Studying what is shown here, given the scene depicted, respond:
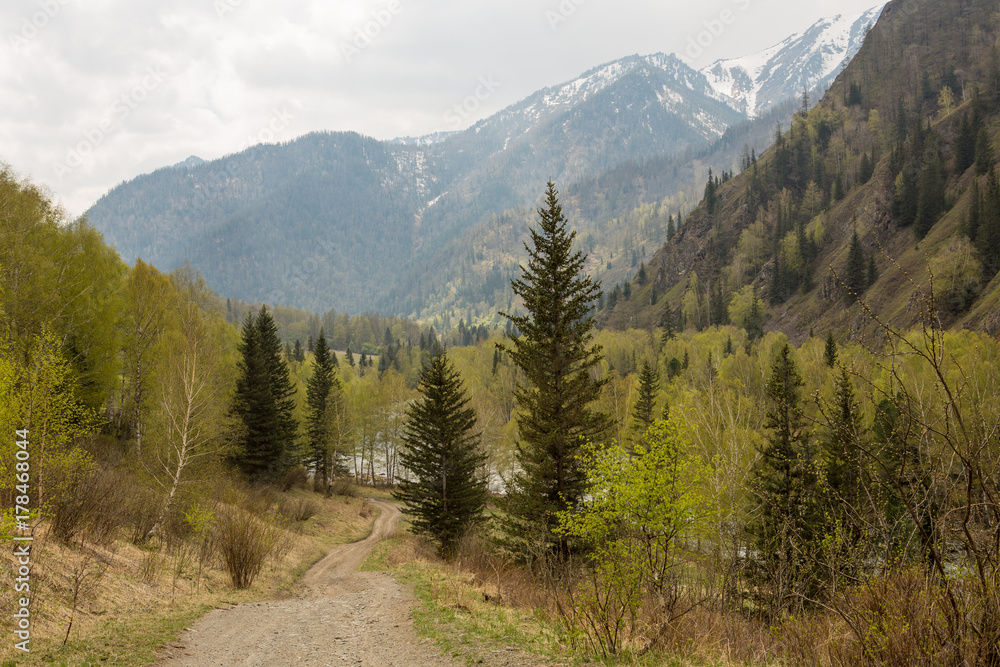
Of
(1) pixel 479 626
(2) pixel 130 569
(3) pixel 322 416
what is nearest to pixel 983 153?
(3) pixel 322 416

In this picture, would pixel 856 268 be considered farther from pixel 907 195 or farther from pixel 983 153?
pixel 983 153

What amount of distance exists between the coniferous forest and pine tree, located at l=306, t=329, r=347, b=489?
0.31m

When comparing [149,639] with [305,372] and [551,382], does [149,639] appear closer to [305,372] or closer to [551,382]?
[551,382]

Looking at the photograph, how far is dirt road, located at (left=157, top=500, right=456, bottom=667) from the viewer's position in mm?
9766

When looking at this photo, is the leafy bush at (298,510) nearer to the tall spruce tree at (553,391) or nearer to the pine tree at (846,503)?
the tall spruce tree at (553,391)

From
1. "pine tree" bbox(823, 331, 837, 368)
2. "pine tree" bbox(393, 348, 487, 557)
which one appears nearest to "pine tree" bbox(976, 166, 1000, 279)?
"pine tree" bbox(823, 331, 837, 368)

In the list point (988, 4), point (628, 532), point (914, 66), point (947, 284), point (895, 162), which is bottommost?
point (628, 532)

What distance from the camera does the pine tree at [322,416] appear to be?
154 ft

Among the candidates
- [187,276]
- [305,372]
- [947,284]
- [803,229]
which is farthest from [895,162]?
[187,276]

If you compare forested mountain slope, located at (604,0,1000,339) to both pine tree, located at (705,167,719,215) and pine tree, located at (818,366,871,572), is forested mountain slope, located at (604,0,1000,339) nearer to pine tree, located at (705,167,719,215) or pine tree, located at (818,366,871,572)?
pine tree, located at (705,167,719,215)

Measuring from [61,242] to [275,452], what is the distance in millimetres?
18318

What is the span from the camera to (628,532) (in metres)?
9.38

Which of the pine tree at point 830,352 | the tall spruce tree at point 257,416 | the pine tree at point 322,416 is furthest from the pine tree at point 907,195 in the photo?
the tall spruce tree at point 257,416

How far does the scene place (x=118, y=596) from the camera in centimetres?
1216
